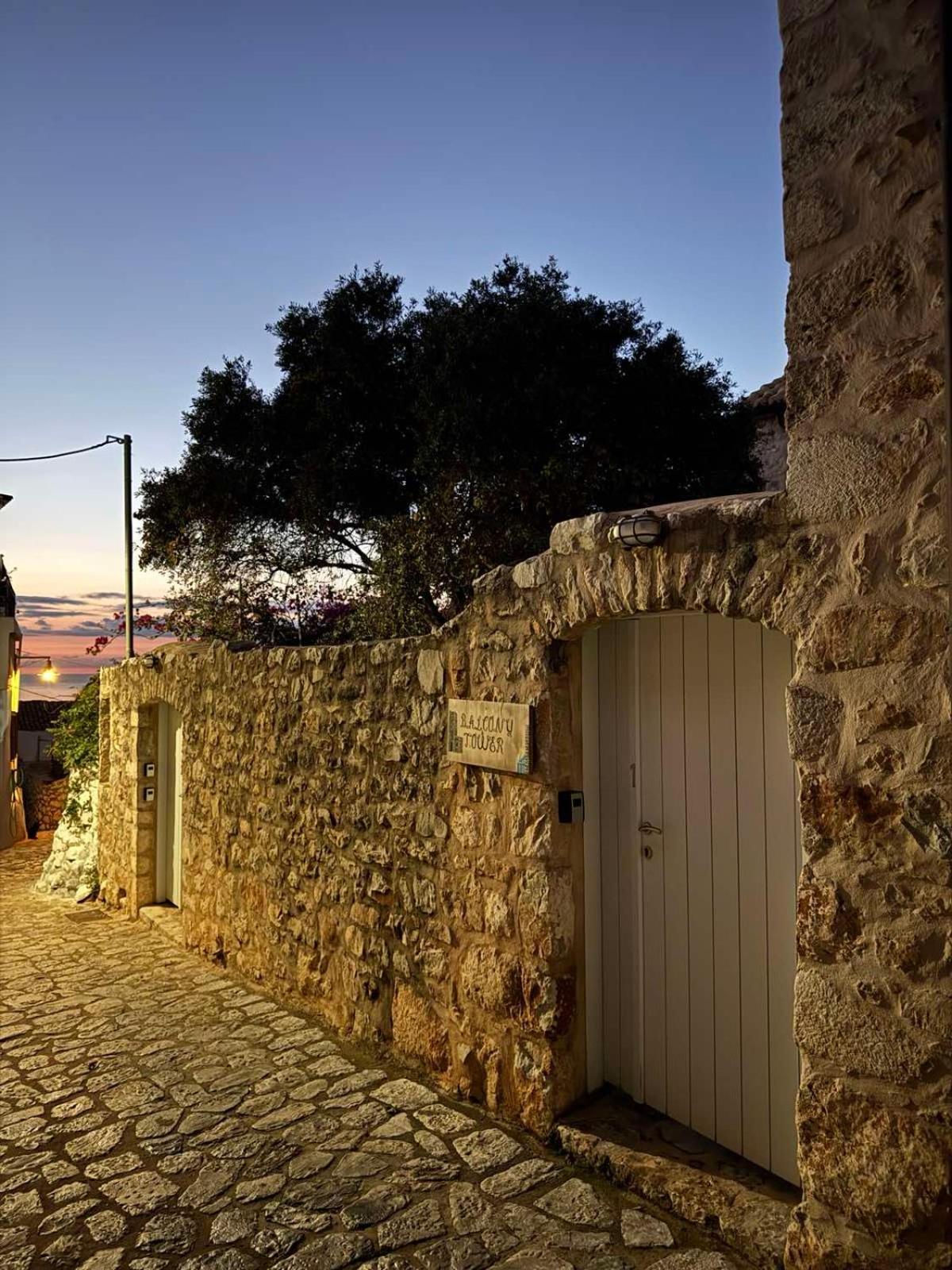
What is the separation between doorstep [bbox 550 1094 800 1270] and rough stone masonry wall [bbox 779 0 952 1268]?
0.70 feet

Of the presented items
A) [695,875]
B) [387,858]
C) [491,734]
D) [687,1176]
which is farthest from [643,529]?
[387,858]

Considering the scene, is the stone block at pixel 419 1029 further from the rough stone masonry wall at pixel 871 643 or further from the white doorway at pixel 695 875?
the rough stone masonry wall at pixel 871 643

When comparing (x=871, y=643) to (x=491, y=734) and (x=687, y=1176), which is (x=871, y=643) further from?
(x=687, y=1176)

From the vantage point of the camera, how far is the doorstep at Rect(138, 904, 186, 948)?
6969mm

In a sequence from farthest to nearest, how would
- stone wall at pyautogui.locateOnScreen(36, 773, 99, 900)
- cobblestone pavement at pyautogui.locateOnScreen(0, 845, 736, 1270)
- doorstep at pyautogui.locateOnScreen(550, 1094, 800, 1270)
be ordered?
stone wall at pyautogui.locateOnScreen(36, 773, 99, 900)
cobblestone pavement at pyautogui.locateOnScreen(0, 845, 736, 1270)
doorstep at pyautogui.locateOnScreen(550, 1094, 800, 1270)

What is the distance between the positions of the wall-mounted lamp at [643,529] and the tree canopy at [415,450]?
17.3 feet

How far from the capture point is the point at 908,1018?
2.03 m

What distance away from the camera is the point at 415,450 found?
963 centimetres

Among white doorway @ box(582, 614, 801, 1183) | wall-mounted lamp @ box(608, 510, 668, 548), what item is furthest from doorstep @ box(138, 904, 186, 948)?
wall-mounted lamp @ box(608, 510, 668, 548)

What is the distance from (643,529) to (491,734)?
1231 mm

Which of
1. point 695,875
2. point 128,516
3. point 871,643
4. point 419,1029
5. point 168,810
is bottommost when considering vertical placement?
point 419,1029

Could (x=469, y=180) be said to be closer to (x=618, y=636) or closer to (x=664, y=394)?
(x=664, y=394)

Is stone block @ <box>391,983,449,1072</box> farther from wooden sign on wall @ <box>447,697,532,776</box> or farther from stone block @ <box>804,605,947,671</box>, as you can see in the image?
stone block @ <box>804,605,947,671</box>

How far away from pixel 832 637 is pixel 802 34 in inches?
68.2
